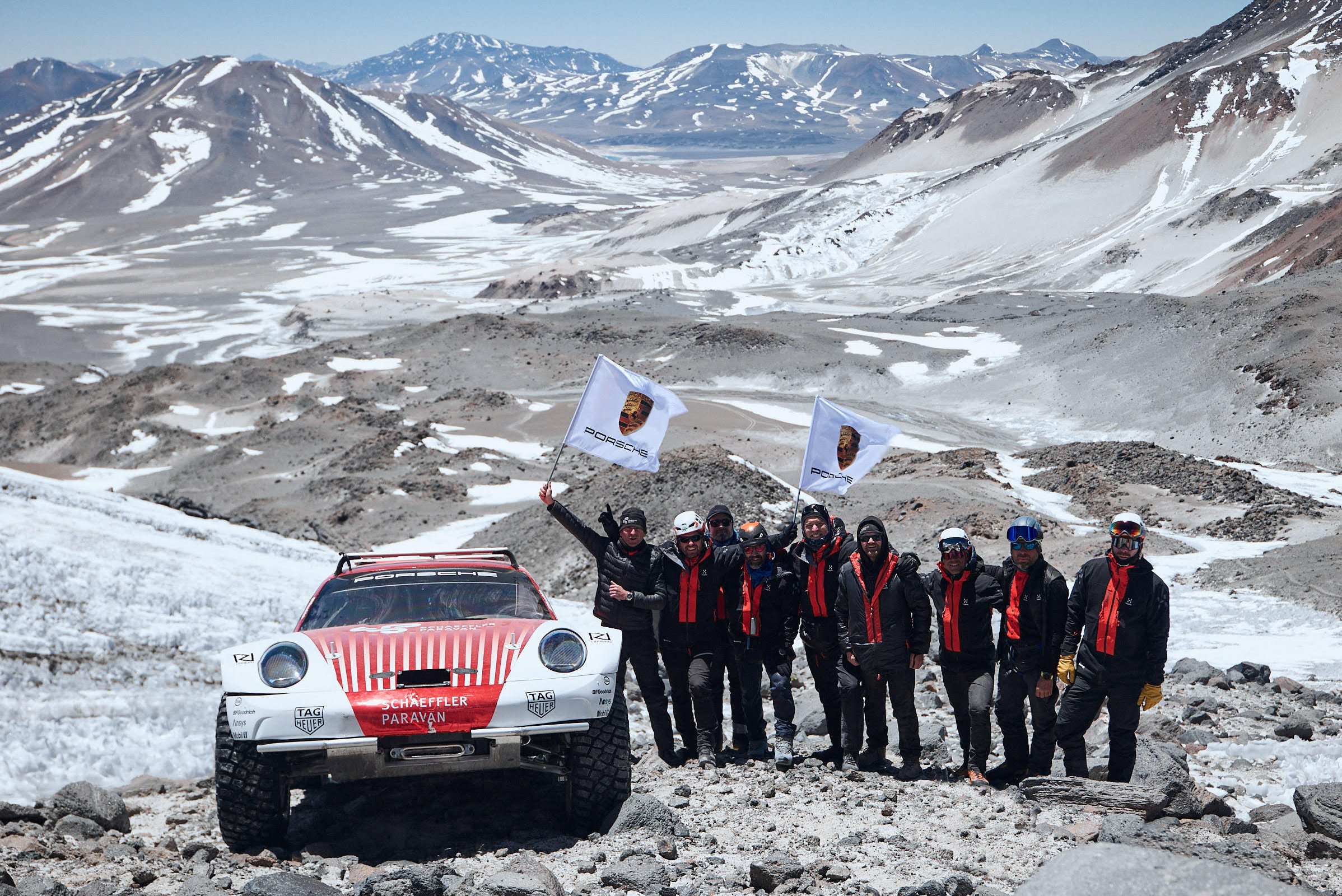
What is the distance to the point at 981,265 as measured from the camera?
261ft

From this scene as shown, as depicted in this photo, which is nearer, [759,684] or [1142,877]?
[1142,877]

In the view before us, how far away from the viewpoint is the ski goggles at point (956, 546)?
23.3ft

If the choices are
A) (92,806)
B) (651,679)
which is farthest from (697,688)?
(92,806)

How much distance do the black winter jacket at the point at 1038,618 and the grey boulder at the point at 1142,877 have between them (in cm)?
275

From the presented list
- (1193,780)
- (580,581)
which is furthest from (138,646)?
(580,581)

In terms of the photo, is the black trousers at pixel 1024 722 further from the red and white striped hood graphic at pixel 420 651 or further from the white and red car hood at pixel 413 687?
the red and white striped hood graphic at pixel 420 651

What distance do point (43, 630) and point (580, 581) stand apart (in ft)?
34.0

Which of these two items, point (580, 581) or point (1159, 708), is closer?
point (1159, 708)

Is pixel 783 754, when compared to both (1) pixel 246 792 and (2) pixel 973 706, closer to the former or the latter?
(2) pixel 973 706

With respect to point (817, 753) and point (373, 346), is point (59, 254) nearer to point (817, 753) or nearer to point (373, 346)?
point (373, 346)

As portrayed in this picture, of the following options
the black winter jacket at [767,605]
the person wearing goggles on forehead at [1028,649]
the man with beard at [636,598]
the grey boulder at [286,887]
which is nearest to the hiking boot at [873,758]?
the person wearing goggles on forehead at [1028,649]

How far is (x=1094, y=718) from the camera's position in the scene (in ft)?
22.6

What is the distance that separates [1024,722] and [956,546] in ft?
3.79

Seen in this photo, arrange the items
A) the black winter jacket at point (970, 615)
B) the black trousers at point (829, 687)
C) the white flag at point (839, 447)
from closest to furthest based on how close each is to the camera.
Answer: the black winter jacket at point (970, 615) → the black trousers at point (829, 687) → the white flag at point (839, 447)
